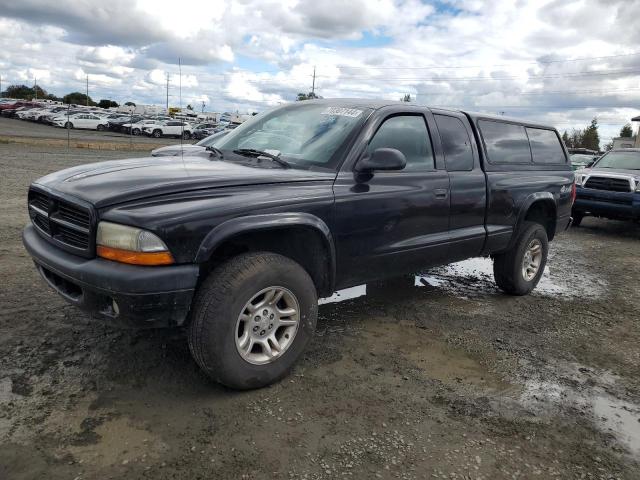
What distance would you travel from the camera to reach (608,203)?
10.3 meters

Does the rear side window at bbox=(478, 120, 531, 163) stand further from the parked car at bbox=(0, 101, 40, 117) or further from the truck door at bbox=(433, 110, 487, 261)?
the parked car at bbox=(0, 101, 40, 117)

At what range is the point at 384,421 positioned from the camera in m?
3.04

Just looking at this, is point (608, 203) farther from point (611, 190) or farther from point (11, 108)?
point (11, 108)

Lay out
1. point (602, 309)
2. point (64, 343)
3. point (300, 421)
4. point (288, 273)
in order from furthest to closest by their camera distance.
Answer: point (602, 309) < point (64, 343) < point (288, 273) < point (300, 421)

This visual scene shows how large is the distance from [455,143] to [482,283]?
2196mm

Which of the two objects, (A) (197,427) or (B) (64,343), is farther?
(B) (64,343)

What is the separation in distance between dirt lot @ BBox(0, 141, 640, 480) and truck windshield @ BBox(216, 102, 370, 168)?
1.42m

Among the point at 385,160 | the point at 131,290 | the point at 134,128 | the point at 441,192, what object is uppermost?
the point at 385,160

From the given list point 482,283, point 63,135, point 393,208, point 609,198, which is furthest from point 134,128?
point 393,208

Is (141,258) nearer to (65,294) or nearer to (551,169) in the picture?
(65,294)

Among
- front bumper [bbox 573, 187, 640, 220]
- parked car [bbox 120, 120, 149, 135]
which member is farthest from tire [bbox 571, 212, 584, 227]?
parked car [bbox 120, 120, 149, 135]

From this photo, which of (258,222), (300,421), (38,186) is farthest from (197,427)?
(38,186)

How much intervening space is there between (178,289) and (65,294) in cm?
79

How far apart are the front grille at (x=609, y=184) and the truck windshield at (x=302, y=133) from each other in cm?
Result: 809
